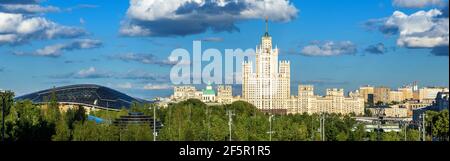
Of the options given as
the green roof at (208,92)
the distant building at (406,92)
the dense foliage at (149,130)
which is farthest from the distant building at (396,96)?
the dense foliage at (149,130)

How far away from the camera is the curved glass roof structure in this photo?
52.4m

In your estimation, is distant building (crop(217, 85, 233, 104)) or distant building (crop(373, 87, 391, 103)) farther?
distant building (crop(373, 87, 391, 103))

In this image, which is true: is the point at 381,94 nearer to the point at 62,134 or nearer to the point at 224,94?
the point at 224,94

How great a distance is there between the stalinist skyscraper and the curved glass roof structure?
936 centimetres

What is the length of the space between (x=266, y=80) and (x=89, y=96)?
1454cm

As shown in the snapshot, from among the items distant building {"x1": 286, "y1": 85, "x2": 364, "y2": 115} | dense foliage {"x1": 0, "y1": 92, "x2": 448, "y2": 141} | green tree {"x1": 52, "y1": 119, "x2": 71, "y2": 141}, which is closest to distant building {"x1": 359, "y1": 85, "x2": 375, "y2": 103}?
distant building {"x1": 286, "y1": 85, "x2": 364, "y2": 115}

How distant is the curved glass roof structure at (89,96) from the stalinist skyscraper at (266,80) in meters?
9.36

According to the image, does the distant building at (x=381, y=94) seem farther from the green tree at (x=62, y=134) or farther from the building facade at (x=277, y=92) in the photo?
the green tree at (x=62, y=134)

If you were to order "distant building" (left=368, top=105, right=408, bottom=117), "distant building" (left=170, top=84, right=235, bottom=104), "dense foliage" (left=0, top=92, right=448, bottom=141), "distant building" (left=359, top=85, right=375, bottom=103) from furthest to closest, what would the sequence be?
"distant building" (left=359, top=85, right=375, bottom=103) → "distant building" (left=368, top=105, right=408, bottom=117) → "distant building" (left=170, top=84, right=235, bottom=104) → "dense foliage" (left=0, top=92, right=448, bottom=141)

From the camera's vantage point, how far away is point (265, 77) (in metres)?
59.2

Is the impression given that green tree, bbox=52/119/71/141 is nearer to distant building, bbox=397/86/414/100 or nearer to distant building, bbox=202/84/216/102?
distant building, bbox=202/84/216/102

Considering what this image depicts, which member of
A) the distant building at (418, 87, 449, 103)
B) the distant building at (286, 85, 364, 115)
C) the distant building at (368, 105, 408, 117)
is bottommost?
the distant building at (368, 105, 408, 117)

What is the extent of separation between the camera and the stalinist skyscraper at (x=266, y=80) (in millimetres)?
52969
